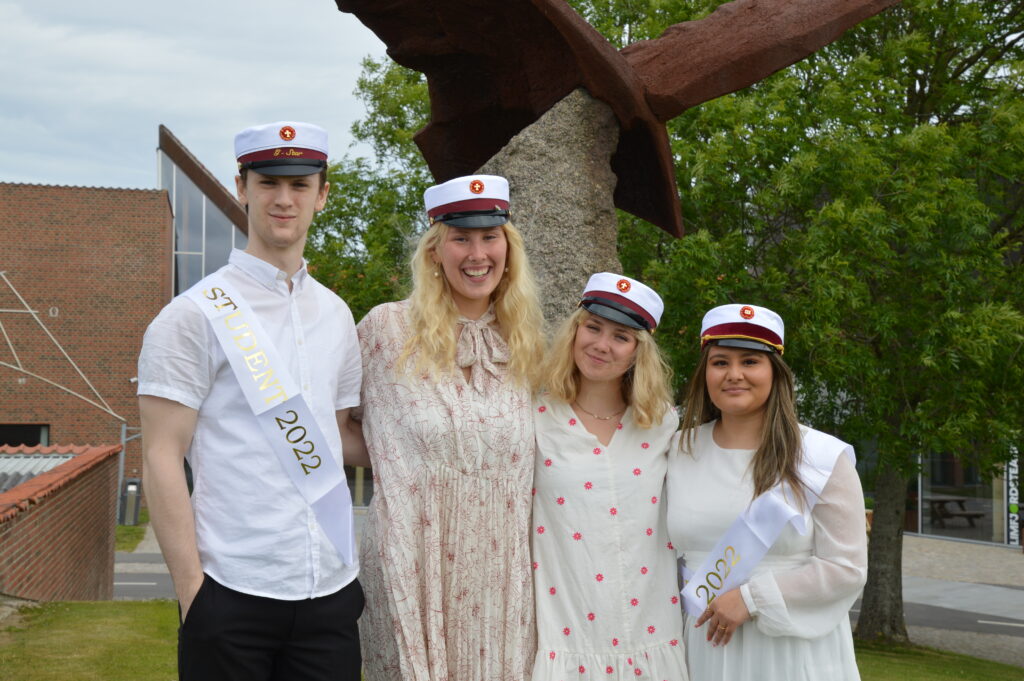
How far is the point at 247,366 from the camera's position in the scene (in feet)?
7.63

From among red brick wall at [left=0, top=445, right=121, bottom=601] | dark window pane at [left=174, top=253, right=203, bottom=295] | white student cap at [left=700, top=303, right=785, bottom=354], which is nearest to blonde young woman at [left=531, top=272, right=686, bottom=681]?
white student cap at [left=700, top=303, right=785, bottom=354]

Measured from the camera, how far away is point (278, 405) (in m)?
2.33

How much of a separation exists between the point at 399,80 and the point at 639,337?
45.0 feet

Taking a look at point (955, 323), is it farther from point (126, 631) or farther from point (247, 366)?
point (247, 366)

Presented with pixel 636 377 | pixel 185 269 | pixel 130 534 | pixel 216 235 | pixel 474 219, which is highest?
pixel 216 235

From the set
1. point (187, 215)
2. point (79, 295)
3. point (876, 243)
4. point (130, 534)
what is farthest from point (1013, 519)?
point (79, 295)

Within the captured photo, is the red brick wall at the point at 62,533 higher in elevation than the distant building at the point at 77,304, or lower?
lower

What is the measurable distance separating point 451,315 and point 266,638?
98 centimetres

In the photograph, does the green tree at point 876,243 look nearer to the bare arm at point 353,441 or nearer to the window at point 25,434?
the bare arm at point 353,441

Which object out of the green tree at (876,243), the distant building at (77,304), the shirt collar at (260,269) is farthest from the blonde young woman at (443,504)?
the distant building at (77,304)

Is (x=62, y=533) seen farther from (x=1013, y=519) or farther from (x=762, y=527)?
(x=1013, y=519)

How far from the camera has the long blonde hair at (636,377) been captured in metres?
2.86

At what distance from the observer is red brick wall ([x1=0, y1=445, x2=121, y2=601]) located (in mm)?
8305

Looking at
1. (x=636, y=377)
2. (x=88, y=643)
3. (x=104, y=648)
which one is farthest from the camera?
(x=88, y=643)
